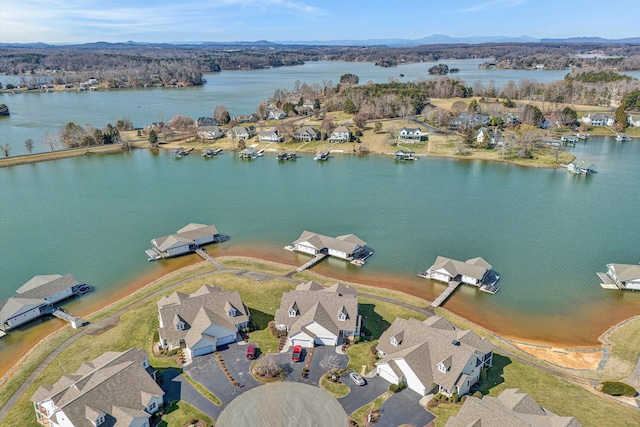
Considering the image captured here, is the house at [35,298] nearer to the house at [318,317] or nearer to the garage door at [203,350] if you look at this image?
the garage door at [203,350]

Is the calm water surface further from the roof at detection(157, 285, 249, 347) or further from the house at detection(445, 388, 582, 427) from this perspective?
the house at detection(445, 388, 582, 427)

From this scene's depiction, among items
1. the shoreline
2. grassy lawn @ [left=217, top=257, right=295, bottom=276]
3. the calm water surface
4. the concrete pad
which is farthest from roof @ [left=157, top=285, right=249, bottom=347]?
the calm water surface

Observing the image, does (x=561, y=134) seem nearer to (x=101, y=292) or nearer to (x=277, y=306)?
(x=277, y=306)

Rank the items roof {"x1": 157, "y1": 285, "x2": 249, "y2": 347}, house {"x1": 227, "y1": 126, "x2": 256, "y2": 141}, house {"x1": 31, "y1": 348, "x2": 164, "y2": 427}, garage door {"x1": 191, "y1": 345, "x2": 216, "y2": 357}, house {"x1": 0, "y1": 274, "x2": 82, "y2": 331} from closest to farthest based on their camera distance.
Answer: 1. house {"x1": 31, "y1": 348, "x2": 164, "y2": 427}
2. garage door {"x1": 191, "y1": 345, "x2": 216, "y2": 357}
3. roof {"x1": 157, "y1": 285, "x2": 249, "y2": 347}
4. house {"x1": 0, "y1": 274, "x2": 82, "y2": 331}
5. house {"x1": 227, "y1": 126, "x2": 256, "y2": 141}

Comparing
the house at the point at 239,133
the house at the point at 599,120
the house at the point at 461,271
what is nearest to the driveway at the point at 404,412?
the house at the point at 461,271

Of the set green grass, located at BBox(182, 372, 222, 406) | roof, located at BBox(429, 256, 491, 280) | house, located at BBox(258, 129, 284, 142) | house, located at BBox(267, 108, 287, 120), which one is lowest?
green grass, located at BBox(182, 372, 222, 406)

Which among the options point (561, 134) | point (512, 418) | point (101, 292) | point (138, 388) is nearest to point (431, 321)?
point (512, 418)
